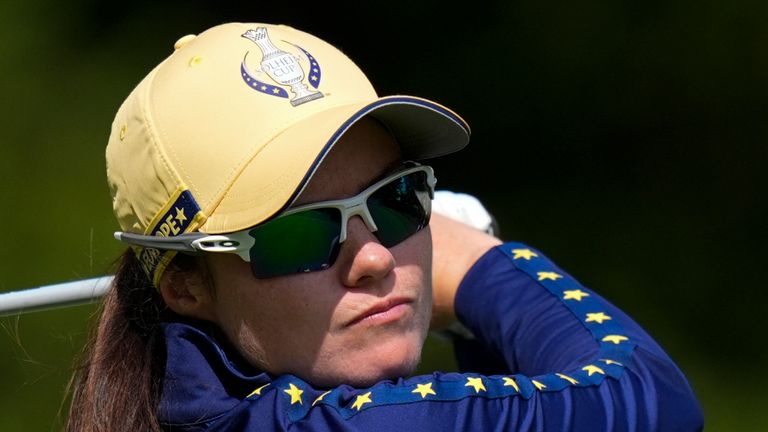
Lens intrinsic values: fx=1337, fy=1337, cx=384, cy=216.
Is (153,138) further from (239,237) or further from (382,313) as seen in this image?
(382,313)

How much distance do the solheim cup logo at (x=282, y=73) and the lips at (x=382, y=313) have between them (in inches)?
9.7

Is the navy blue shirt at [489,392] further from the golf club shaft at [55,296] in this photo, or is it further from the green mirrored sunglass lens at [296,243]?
the golf club shaft at [55,296]

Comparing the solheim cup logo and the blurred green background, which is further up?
the solheim cup logo

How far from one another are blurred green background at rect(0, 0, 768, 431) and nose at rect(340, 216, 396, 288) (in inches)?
80.9

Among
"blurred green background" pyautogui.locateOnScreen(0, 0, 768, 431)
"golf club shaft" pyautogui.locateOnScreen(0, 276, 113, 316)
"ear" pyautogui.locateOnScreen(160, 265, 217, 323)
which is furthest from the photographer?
"blurred green background" pyautogui.locateOnScreen(0, 0, 768, 431)

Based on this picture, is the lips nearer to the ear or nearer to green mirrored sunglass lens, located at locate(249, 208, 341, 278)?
green mirrored sunglass lens, located at locate(249, 208, 341, 278)

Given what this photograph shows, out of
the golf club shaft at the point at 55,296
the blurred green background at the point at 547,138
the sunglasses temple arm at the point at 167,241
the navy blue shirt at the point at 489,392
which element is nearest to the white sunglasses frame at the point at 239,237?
the sunglasses temple arm at the point at 167,241

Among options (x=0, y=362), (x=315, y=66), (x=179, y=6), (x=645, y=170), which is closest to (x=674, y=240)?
(x=645, y=170)

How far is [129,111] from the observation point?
1573 millimetres

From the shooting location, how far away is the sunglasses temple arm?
1.47 metres

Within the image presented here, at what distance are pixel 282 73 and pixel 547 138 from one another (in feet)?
7.15

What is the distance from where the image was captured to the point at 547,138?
3625 mm

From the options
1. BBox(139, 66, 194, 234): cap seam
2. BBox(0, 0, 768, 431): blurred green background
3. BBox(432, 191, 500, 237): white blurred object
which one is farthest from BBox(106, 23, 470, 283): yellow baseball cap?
BBox(0, 0, 768, 431): blurred green background

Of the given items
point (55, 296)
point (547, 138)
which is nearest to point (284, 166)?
point (55, 296)
